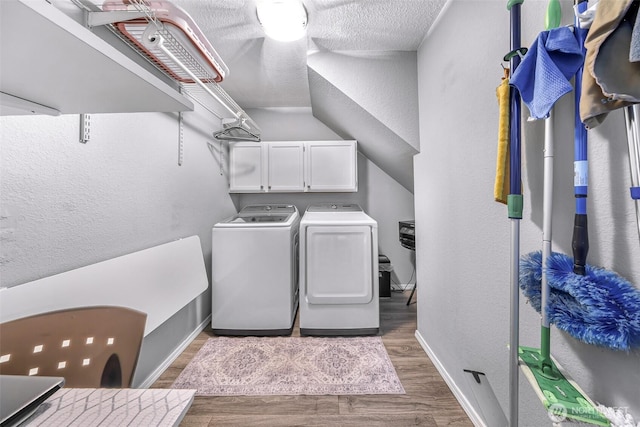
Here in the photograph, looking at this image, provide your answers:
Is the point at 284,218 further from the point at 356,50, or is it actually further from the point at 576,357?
the point at 576,357

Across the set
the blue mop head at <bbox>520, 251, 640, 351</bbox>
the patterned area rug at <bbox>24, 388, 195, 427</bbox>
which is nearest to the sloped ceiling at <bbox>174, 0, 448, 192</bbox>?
the blue mop head at <bbox>520, 251, 640, 351</bbox>

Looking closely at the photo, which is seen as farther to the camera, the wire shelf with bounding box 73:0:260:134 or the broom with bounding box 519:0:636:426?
the wire shelf with bounding box 73:0:260:134

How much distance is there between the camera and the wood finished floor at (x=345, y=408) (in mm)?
1303

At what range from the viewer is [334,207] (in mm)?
3082

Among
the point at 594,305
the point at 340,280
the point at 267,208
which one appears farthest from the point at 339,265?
the point at 594,305

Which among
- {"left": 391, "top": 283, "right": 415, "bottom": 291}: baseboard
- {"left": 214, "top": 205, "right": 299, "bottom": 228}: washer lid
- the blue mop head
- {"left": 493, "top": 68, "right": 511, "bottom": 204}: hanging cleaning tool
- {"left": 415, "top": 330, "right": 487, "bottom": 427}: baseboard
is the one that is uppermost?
{"left": 493, "top": 68, "right": 511, "bottom": 204}: hanging cleaning tool

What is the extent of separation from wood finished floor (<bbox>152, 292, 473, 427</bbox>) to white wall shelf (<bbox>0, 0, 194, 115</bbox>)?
1.61m

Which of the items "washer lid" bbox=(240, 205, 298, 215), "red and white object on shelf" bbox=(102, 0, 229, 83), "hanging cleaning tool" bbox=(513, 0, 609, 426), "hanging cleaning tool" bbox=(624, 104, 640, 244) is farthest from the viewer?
"washer lid" bbox=(240, 205, 298, 215)

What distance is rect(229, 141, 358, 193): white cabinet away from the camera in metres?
2.91

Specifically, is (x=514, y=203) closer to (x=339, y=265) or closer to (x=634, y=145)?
(x=634, y=145)

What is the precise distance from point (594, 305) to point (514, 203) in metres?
0.34

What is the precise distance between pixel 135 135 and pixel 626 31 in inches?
81.3

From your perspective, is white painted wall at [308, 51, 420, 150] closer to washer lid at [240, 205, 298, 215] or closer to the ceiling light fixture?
the ceiling light fixture

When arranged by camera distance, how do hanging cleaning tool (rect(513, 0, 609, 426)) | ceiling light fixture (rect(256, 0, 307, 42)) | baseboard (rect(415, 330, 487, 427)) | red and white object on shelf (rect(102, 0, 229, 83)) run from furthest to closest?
1. ceiling light fixture (rect(256, 0, 307, 42))
2. baseboard (rect(415, 330, 487, 427))
3. red and white object on shelf (rect(102, 0, 229, 83))
4. hanging cleaning tool (rect(513, 0, 609, 426))
